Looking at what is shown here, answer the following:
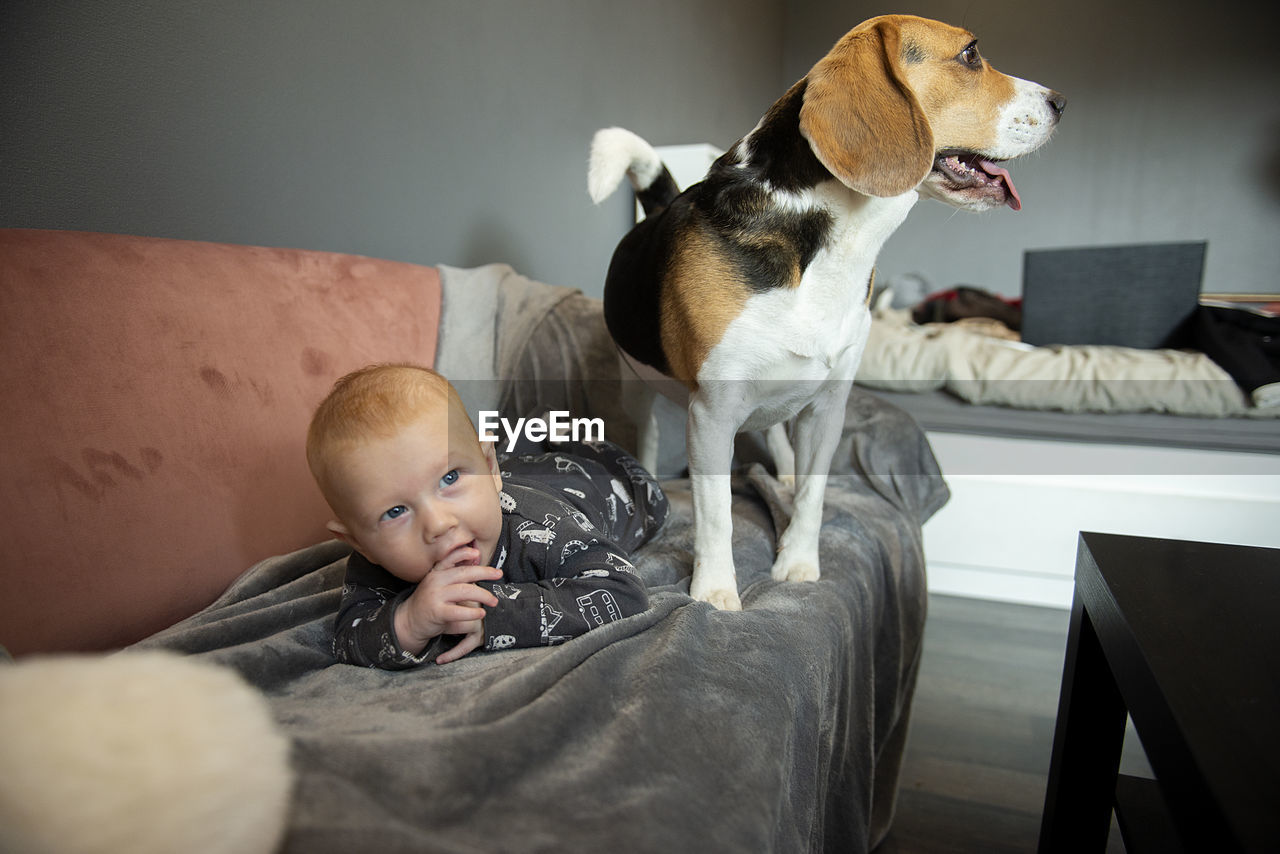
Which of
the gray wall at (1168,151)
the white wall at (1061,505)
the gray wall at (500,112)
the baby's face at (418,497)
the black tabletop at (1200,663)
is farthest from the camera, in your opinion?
the gray wall at (1168,151)

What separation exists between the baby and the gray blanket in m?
0.04

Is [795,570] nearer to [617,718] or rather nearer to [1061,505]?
[617,718]

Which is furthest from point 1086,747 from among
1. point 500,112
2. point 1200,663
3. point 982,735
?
point 500,112

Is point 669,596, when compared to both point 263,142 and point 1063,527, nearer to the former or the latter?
point 263,142

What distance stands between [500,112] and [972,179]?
1.38 m

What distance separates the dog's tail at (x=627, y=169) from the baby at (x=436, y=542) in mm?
591

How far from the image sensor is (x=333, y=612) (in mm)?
898

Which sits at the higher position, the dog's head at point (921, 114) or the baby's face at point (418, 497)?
the dog's head at point (921, 114)

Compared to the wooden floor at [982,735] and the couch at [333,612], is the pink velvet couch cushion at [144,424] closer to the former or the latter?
the couch at [333,612]

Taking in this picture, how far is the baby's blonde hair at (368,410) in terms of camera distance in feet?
2.34

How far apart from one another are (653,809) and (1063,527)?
6.65 ft

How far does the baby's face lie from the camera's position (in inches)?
27.9

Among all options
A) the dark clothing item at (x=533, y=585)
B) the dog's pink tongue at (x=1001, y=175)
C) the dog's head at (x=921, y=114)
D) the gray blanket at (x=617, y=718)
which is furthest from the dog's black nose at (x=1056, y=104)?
the dark clothing item at (x=533, y=585)

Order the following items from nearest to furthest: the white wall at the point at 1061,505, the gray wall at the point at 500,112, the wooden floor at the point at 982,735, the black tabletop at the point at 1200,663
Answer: the black tabletop at the point at 1200,663, the gray wall at the point at 500,112, the wooden floor at the point at 982,735, the white wall at the point at 1061,505
